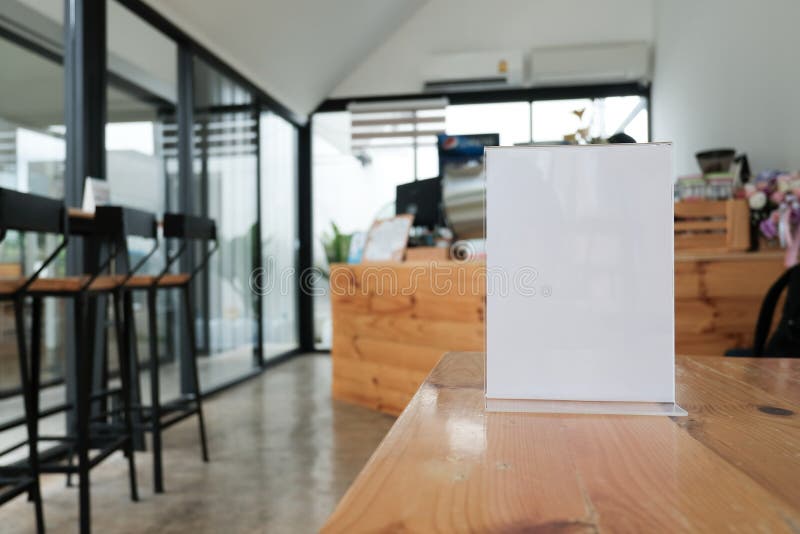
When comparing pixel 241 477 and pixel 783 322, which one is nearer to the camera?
pixel 783 322

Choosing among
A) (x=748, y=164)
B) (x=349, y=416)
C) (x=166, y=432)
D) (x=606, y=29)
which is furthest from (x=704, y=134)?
(x=166, y=432)

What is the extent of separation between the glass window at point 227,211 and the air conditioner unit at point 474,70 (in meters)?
1.71

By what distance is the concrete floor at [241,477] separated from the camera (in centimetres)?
194

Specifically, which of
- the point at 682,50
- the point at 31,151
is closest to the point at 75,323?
the point at 31,151

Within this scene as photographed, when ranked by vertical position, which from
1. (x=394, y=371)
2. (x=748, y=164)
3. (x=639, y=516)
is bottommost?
(x=394, y=371)

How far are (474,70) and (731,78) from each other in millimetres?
2310

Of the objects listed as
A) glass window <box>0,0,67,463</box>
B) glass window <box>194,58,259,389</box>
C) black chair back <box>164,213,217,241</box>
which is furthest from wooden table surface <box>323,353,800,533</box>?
glass window <box>194,58,259,389</box>

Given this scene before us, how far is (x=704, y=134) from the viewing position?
3932 mm

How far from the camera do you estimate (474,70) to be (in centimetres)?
525

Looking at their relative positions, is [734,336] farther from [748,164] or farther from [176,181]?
[176,181]

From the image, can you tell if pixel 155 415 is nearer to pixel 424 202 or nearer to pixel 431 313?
pixel 431 313

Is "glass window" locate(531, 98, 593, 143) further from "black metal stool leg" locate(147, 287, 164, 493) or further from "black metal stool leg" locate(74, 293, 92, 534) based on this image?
"black metal stool leg" locate(74, 293, 92, 534)

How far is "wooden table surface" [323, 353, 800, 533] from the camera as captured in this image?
0.28 meters

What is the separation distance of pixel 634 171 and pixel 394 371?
300 cm
